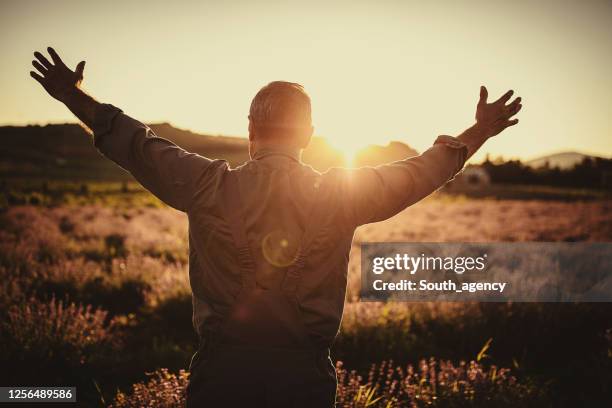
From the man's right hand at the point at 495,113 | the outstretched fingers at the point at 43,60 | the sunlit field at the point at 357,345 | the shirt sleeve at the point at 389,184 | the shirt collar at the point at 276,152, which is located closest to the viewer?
the shirt sleeve at the point at 389,184

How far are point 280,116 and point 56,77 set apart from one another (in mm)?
993

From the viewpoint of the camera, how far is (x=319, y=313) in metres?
1.75

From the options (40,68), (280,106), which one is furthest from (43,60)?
(280,106)

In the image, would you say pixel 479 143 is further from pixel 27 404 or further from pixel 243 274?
pixel 27 404

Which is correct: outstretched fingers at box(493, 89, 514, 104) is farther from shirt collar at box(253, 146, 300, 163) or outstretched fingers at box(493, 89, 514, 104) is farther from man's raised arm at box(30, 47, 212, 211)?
man's raised arm at box(30, 47, 212, 211)

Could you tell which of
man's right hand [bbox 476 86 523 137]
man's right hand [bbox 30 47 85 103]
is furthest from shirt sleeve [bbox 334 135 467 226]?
man's right hand [bbox 30 47 85 103]

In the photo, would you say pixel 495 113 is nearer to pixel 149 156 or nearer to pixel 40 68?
pixel 149 156

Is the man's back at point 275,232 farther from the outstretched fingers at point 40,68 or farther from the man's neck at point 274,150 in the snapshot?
the outstretched fingers at point 40,68

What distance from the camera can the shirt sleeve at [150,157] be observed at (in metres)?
1.71

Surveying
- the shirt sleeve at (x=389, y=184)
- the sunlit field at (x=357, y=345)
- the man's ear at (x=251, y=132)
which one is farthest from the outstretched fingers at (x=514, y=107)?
the sunlit field at (x=357, y=345)

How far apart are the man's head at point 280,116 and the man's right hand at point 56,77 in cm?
79

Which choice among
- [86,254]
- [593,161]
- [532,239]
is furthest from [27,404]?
[593,161]

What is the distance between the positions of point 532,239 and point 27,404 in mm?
11781

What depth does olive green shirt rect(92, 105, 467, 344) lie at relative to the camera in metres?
1.70
